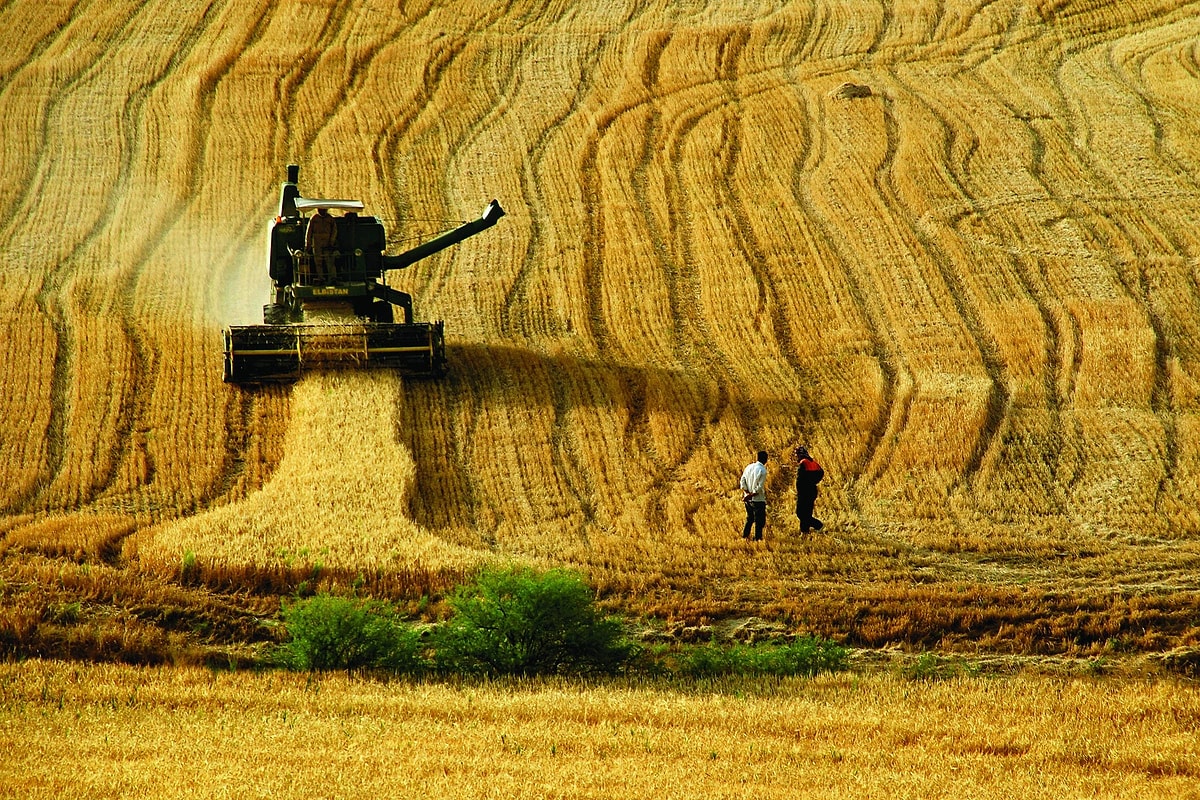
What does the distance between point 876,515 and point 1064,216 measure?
14342 mm

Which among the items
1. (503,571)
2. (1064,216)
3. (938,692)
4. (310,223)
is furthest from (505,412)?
(1064,216)

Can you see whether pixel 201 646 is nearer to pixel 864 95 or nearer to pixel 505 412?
pixel 505 412

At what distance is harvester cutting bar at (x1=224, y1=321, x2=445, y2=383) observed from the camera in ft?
75.9

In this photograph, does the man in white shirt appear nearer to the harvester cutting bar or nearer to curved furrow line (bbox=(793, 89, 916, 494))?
curved furrow line (bbox=(793, 89, 916, 494))

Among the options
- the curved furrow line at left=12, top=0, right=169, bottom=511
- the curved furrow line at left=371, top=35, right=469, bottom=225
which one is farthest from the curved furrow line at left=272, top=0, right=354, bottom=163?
the curved furrow line at left=12, top=0, right=169, bottom=511

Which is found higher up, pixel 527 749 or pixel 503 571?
pixel 503 571

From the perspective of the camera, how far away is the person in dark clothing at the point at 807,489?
61.1ft

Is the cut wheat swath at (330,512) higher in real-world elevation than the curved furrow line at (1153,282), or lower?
lower

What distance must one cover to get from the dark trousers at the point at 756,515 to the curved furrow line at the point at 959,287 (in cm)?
390

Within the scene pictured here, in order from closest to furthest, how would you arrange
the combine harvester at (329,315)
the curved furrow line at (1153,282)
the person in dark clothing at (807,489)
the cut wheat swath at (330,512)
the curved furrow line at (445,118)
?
the cut wheat swath at (330,512)
the person in dark clothing at (807,489)
the curved furrow line at (1153,282)
the combine harvester at (329,315)
the curved furrow line at (445,118)

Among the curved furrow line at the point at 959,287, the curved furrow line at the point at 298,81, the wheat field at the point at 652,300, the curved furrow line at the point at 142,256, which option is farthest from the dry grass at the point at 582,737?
the curved furrow line at the point at 298,81

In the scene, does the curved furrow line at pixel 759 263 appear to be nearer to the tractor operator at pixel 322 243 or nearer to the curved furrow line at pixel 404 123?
the curved furrow line at pixel 404 123

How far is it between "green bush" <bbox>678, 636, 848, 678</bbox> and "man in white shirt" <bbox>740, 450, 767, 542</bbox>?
3.29 meters

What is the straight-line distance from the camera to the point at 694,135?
36.2 meters
